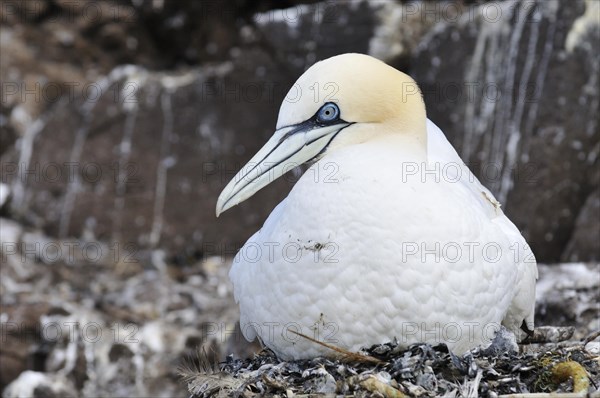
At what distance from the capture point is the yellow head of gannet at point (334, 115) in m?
4.37

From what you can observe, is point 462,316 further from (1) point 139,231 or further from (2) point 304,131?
(1) point 139,231

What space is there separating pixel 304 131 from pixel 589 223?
4200mm

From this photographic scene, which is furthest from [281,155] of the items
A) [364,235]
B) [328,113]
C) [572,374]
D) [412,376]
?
[572,374]

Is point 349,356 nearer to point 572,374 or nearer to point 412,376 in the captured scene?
point 412,376

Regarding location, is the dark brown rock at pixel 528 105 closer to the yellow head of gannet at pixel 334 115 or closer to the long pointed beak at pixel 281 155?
the yellow head of gannet at pixel 334 115

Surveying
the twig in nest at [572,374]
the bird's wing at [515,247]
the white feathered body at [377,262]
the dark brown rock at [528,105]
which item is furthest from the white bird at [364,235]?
the dark brown rock at [528,105]

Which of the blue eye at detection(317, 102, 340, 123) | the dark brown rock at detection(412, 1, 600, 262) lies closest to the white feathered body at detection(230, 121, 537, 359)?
the blue eye at detection(317, 102, 340, 123)

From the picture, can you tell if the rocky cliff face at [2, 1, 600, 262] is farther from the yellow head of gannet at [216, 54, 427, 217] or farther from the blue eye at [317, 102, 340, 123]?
the blue eye at [317, 102, 340, 123]

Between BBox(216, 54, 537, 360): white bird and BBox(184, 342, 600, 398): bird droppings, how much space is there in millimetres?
98

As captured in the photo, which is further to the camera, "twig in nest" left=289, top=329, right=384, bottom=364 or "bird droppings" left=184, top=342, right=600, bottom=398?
"twig in nest" left=289, top=329, right=384, bottom=364

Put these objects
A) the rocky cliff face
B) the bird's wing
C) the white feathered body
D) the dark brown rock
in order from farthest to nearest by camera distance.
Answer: the rocky cliff face, the dark brown rock, the bird's wing, the white feathered body

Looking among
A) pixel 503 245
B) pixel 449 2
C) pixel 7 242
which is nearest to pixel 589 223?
pixel 449 2

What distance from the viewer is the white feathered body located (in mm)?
4277

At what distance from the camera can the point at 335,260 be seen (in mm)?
4285
